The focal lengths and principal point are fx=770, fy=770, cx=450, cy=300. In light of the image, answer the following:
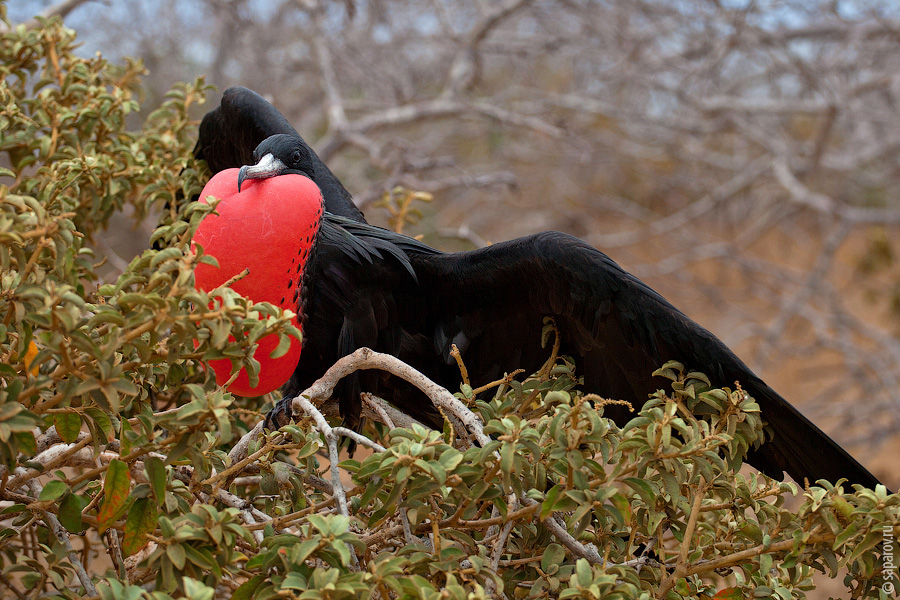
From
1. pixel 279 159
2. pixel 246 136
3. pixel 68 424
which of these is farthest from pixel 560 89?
pixel 68 424

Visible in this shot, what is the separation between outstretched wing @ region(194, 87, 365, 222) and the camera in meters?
1.90

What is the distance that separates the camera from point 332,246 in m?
1.62

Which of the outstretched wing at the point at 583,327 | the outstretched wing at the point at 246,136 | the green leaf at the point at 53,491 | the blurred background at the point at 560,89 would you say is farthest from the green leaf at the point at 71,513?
the blurred background at the point at 560,89

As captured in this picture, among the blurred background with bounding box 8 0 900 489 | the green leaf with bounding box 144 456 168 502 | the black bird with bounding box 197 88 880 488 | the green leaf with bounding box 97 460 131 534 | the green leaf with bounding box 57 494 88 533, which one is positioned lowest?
the green leaf with bounding box 57 494 88 533

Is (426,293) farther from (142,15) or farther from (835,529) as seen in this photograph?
(142,15)

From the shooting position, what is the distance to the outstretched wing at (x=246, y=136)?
6.24 ft

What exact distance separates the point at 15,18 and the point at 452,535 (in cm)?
314

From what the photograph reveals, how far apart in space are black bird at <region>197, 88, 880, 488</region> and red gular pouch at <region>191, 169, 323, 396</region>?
50mm

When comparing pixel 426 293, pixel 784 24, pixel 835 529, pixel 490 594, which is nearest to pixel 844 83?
pixel 784 24

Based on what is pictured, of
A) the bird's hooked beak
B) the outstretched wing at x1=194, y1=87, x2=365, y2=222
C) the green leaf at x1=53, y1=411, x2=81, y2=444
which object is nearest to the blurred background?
the outstretched wing at x1=194, y1=87, x2=365, y2=222

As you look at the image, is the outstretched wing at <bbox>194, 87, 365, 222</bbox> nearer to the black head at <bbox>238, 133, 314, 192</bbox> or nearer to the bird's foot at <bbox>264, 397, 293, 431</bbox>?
the black head at <bbox>238, 133, 314, 192</bbox>

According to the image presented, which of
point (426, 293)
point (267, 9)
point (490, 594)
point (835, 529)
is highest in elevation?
point (267, 9)

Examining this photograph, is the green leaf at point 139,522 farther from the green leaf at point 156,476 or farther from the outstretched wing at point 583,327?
the outstretched wing at point 583,327

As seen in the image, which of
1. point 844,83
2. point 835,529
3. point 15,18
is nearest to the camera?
point 835,529
